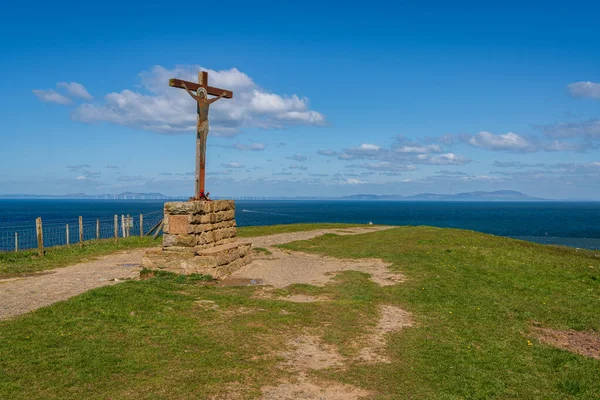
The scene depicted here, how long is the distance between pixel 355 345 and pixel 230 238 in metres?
13.5

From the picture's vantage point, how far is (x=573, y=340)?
11734 millimetres

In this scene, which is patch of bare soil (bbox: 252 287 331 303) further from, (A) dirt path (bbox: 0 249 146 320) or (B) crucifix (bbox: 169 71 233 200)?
(B) crucifix (bbox: 169 71 233 200)

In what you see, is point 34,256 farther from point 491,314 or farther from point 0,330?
point 491,314

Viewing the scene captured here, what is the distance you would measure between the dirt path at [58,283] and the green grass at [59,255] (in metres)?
1.16

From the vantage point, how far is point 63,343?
31.5 feet

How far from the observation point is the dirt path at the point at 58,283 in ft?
41.8

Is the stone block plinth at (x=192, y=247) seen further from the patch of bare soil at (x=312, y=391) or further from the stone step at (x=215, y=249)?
the patch of bare soil at (x=312, y=391)

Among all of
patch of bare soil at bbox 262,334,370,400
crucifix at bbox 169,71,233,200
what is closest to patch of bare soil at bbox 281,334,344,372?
patch of bare soil at bbox 262,334,370,400

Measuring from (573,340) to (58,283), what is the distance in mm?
16625

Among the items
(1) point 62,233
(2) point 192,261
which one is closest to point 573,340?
(2) point 192,261

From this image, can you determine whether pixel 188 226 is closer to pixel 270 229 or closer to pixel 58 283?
pixel 58 283

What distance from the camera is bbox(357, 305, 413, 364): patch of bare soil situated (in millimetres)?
9945

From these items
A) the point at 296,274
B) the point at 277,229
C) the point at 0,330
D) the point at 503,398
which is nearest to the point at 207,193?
the point at 296,274

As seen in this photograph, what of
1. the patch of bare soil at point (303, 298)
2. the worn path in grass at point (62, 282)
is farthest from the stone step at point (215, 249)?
the patch of bare soil at point (303, 298)
